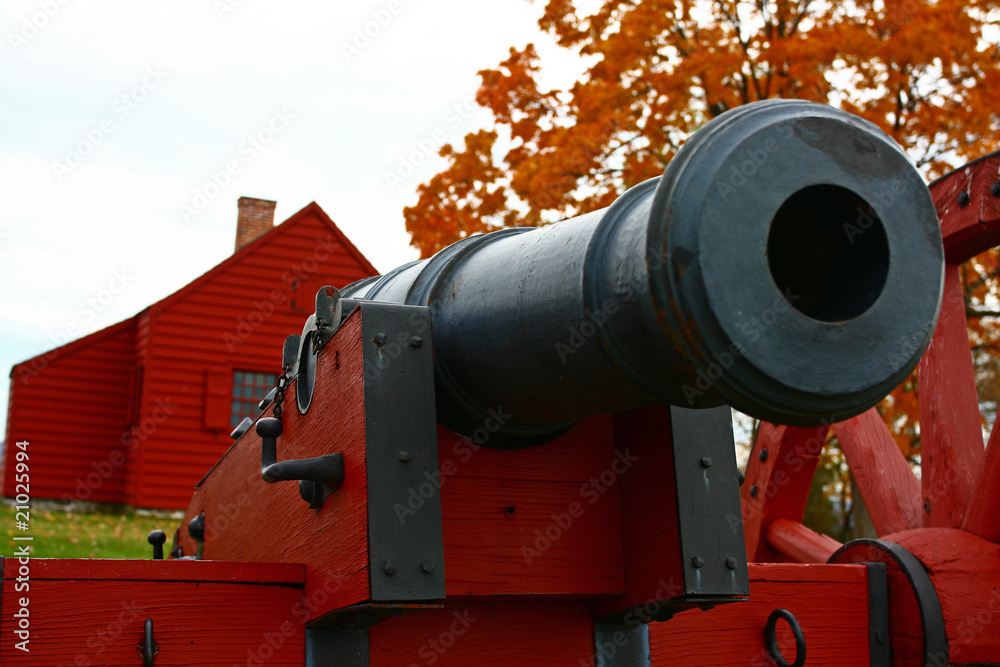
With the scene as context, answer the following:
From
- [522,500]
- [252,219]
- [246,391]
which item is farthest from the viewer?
[252,219]

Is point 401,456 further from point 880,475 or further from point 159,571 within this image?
point 880,475

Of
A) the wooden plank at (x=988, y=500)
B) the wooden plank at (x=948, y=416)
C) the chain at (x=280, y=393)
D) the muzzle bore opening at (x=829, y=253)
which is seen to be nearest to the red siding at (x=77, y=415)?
the wooden plank at (x=948, y=416)

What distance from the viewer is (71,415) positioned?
17.5m

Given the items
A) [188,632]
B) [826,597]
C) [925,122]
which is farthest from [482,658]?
[925,122]

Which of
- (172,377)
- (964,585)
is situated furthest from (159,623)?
(172,377)

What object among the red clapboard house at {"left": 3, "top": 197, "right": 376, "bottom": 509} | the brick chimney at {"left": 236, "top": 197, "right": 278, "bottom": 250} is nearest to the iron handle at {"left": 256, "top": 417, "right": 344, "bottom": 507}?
the red clapboard house at {"left": 3, "top": 197, "right": 376, "bottom": 509}

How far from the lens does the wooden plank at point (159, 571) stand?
67.3 inches

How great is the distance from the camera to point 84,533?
40.7 ft

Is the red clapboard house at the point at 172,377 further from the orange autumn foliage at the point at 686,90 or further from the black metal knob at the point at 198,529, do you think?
the black metal knob at the point at 198,529

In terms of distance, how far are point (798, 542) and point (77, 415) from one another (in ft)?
52.7

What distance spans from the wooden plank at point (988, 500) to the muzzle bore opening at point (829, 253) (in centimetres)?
192

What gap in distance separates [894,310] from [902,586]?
62.3 inches

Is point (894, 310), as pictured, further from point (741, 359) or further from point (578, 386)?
point (578, 386)

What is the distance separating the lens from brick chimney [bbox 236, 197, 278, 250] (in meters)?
18.9
